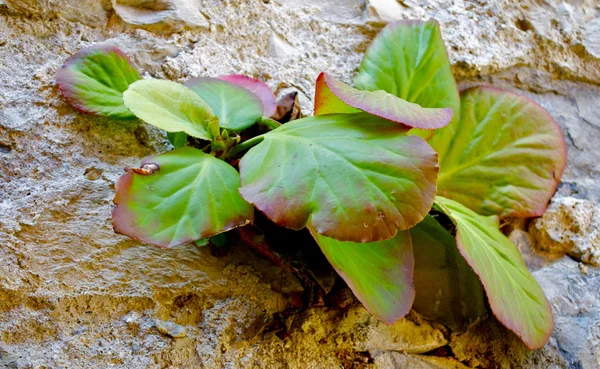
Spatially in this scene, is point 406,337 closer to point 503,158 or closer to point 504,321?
point 504,321

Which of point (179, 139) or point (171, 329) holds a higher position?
point (179, 139)

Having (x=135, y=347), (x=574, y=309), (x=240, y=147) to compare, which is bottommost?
(x=574, y=309)

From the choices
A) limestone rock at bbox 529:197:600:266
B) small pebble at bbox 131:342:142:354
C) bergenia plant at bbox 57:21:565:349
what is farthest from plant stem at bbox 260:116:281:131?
limestone rock at bbox 529:197:600:266

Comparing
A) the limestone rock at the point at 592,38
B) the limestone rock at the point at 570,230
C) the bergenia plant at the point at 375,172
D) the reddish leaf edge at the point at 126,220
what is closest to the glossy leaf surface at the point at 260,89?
the bergenia plant at the point at 375,172

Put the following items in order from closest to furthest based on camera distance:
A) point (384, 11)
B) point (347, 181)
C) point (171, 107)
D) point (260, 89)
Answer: point (347, 181), point (171, 107), point (260, 89), point (384, 11)

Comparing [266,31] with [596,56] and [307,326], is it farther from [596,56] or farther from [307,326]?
[596,56]

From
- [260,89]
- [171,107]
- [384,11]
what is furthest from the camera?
Answer: [384,11]

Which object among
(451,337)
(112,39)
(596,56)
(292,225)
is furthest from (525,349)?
(112,39)

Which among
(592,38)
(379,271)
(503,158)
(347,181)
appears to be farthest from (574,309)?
(592,38)
